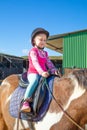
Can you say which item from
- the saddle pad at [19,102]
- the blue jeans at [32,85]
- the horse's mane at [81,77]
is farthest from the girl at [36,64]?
the horse's mane at [81,77]

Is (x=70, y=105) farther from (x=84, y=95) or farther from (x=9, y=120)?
(x=9, y=120)

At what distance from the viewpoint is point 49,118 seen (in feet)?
12.3

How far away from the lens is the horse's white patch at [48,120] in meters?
3.66

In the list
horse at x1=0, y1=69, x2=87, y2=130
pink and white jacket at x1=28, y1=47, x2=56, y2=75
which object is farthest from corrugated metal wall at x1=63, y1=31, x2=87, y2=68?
horse at x1=0, y1=69, x2=87, y2=130

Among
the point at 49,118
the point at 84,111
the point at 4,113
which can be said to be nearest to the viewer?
the point at 84,111

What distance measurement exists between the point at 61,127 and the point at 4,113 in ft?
4.24

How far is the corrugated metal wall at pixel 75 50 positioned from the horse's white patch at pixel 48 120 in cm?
1640

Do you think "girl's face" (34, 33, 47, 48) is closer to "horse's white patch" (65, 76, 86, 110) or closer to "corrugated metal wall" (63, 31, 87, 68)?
"horse's white patch" (65, 76, 86, 110)

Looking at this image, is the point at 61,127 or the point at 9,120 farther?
the point at 9,120

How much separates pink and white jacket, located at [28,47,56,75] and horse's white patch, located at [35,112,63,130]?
1.93 feet

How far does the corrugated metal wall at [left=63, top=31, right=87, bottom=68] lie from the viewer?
2033cm

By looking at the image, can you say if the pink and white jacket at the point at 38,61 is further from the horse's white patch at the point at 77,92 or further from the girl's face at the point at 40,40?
the horse's white patch at the point at 77,92

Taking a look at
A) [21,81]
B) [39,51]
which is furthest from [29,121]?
[39,51]

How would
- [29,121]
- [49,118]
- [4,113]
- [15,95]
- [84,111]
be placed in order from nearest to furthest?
[84,111] < [49,118] < [29,121] < [15,95] < [4,113]
